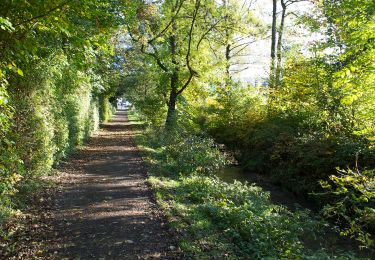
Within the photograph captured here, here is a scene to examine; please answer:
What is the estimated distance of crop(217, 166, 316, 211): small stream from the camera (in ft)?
36.1

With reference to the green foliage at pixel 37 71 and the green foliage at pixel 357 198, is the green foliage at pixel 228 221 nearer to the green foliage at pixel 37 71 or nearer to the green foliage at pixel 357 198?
the green foliage at pixel 357 198

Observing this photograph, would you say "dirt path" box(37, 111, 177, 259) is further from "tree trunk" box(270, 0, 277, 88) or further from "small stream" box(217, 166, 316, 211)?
"tree trunk" box(270, 0, 277, 88)

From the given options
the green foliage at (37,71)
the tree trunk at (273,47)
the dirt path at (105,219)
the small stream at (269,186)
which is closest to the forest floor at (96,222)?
the dirt path at (105,219)

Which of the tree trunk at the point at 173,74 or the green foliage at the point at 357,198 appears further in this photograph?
the tree trunk at the point at 173,74

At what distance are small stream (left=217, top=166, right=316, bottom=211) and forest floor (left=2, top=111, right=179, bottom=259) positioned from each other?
179 inches

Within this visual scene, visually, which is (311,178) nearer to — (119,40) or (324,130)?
(324,130)

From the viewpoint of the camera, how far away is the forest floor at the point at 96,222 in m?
5.46

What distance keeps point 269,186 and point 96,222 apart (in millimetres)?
8096

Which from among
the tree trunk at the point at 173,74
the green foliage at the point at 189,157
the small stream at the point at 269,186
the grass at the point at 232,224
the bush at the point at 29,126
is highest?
the tree trunk at the point at 173,74

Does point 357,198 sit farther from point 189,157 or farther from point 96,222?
point 189,157

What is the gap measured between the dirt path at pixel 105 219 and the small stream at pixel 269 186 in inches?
174

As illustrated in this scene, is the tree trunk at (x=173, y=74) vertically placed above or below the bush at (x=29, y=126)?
above

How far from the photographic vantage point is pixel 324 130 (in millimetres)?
11797

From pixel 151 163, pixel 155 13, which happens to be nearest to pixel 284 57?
pixel 155 13
